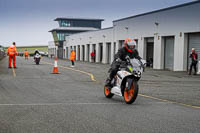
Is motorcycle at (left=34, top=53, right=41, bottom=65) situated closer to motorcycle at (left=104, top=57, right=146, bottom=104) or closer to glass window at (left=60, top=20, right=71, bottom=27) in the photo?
motorcycle at (left=104, top=57, right=146, bottom=104)

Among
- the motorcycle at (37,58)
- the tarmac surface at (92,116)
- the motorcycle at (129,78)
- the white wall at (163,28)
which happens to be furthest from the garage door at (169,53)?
the motorcycle at (129,78)

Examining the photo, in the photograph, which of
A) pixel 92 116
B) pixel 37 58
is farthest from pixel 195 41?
pixel 92 116

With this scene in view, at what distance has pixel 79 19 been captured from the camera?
338ft

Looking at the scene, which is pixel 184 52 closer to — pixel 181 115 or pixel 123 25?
pixel 123 25

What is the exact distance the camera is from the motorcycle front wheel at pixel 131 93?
816 centimetres

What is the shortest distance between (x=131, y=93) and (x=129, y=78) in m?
0.38

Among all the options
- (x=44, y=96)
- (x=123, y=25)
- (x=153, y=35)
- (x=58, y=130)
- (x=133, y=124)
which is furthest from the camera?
(x=123, y=25)

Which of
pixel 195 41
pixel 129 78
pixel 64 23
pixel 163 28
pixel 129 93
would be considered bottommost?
pixel 129 93

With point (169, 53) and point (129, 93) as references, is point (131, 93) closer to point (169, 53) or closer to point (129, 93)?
point (129, 93)

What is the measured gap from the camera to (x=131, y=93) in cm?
844

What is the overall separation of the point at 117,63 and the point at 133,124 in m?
3.11

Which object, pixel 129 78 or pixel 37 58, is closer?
pixel 129 78

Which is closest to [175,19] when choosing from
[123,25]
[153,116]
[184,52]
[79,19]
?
[184,52]

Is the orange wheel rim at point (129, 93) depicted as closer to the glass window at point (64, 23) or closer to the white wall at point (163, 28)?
the white wall at point (163, 28)
